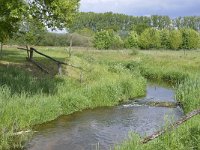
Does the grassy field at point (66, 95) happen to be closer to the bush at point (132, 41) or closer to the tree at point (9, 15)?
the tree at point (9, 15)

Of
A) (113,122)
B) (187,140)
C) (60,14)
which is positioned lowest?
(113,122)

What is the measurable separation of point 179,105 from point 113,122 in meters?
6.22

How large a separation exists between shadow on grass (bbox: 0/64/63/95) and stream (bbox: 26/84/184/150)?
2.68 metres

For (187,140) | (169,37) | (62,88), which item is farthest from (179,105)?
(169,37)

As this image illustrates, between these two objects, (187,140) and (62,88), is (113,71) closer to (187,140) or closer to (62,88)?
(62,88)

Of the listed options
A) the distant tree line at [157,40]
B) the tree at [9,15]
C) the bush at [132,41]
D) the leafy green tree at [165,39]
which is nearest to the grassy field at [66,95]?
the tree at [9,15]

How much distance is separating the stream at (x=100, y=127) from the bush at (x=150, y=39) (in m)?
85.6

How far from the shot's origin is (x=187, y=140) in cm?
1416

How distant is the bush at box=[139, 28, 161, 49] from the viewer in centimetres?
11438

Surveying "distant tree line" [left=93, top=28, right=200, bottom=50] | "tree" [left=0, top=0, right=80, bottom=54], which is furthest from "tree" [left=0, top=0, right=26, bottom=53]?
"distant tree line" [left=93, top=28, right=200, bottom=50]

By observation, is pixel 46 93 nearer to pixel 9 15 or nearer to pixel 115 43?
pixel 9 15

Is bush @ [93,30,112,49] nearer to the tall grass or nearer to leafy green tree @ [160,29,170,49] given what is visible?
leafy green tree @ [160,29,170,49]

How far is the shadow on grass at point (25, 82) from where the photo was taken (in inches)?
961

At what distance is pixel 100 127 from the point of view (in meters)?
22.0
